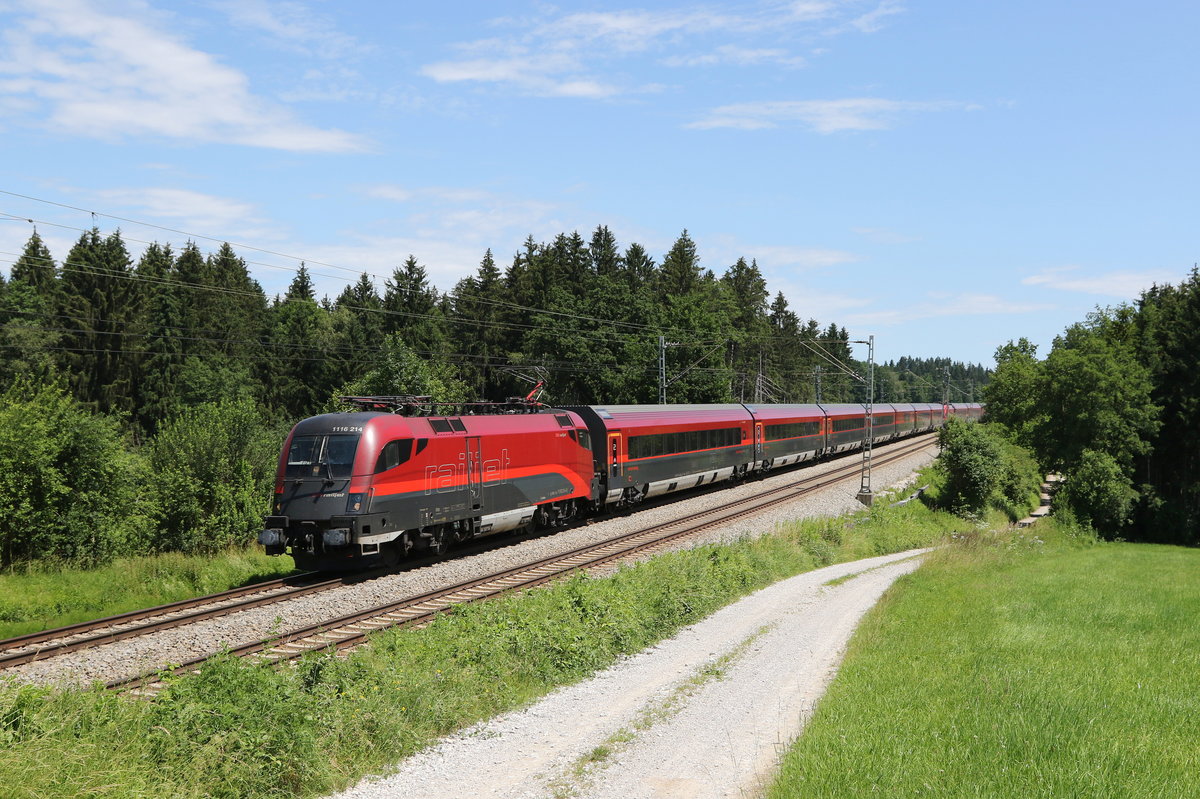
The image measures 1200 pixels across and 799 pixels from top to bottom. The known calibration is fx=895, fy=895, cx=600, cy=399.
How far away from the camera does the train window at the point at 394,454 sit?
20312mm

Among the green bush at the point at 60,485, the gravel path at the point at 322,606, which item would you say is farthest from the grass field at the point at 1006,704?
the green bush at the point at 60,485

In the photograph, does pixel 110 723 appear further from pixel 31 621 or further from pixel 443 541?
pixel 443 541

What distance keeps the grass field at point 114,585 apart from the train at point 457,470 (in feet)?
6.52

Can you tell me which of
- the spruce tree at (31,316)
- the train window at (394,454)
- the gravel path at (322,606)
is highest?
the spruce tree at (31,316)

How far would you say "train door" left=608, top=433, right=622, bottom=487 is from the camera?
30.7m

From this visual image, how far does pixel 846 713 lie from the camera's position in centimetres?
1045

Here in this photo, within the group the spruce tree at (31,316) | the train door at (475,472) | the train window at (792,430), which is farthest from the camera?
the spruce tree at (31,316)

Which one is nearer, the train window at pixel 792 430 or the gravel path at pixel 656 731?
the gravel path at pixel 656 731

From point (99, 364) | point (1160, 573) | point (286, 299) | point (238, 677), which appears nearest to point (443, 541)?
point (238, 677)

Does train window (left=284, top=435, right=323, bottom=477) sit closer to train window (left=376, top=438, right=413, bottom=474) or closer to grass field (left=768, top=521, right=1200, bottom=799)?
train window (left=376, top=438, right=413, bottom=474)

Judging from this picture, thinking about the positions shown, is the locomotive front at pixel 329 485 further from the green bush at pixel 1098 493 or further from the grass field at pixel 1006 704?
the green bush at pixel 1098 493

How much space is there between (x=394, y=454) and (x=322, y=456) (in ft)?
5.22

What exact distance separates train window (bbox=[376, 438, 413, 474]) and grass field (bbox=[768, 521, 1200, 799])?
10896 millimetres

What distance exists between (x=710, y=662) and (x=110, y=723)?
8151 millimetres
